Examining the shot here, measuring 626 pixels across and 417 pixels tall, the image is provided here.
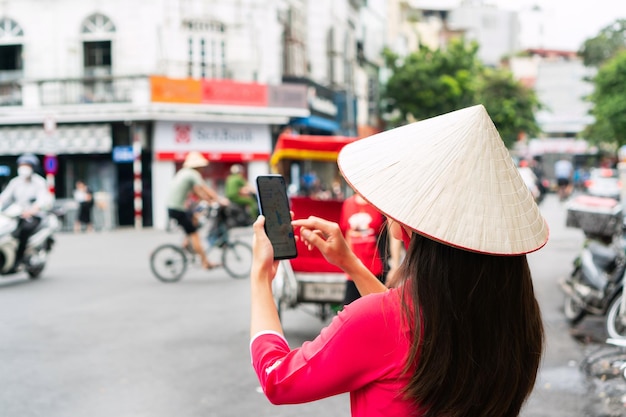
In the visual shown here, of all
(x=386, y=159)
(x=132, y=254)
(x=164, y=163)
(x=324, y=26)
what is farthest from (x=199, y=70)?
(x=386, y=159)

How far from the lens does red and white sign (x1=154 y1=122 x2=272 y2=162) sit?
25125 mm

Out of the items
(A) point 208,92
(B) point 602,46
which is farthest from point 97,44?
(B) point 602,46

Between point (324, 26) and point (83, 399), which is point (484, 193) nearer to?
point (83, 399)

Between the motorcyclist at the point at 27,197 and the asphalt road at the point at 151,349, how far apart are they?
88cm

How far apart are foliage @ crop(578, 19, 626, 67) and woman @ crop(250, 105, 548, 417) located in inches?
2076

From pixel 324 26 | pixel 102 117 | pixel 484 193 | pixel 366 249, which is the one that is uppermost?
pixel 324 26

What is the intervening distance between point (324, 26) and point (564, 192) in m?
13.5

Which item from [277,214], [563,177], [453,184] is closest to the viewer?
[453,184]

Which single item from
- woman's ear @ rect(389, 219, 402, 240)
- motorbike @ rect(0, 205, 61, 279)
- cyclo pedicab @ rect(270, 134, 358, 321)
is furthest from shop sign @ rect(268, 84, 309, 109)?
woman's ear @ rect(389, 219, 402, 240)

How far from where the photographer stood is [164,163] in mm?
25188

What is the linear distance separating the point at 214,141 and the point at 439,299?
24.9m

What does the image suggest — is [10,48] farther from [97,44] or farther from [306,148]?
[306,148]

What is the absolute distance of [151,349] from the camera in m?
6.72

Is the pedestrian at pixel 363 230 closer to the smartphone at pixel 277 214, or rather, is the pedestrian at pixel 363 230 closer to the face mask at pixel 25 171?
the smartphone at pixel 277 214
